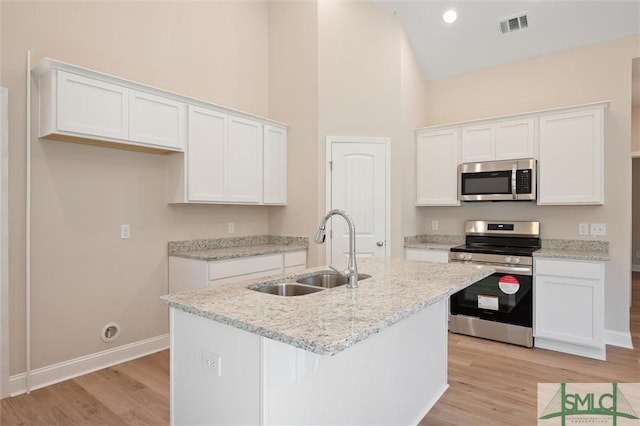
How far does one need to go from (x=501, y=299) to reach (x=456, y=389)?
1.35 meters

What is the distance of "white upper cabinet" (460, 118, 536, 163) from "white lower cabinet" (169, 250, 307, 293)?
7.84ft

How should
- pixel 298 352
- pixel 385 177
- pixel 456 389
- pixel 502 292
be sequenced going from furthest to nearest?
1. pixel 385 177
2. pixel 502 292
3. pixel 456 389
4. pixel 298 352

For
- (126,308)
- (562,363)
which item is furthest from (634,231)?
(126,308)

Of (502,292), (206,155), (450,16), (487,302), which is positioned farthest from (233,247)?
(450,16)

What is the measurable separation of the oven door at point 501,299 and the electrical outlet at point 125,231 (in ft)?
10.8

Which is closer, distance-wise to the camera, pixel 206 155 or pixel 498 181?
pixel 206 155

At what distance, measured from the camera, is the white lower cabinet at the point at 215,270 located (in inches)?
132

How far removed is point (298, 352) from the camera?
1.42 meters

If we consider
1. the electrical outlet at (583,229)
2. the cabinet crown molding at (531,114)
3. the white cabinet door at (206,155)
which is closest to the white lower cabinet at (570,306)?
the electrical outlet at (583,229)

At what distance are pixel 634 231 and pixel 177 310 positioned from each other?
362 inches

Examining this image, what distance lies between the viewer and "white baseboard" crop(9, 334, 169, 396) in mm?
2680

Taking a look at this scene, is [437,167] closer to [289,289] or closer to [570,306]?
[570,306]

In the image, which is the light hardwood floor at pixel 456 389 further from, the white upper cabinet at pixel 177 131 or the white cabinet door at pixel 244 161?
the white cabinet door at pixel 244 161

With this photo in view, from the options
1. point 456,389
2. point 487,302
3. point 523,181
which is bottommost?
point 456,389
